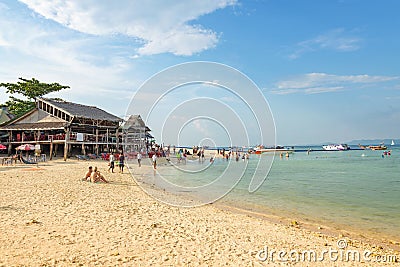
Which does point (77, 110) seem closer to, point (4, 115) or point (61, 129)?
point (61, 129)

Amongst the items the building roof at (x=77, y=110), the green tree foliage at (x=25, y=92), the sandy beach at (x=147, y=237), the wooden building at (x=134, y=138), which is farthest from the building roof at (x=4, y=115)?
the sandy beach at (x=147, y=237)

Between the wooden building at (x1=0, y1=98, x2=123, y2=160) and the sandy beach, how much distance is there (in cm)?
1869

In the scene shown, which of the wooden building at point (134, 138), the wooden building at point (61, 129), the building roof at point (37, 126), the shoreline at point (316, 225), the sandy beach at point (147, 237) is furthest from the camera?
the wooden building at point (134, 138)

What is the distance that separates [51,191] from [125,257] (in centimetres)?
749

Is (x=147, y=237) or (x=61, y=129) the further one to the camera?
(x=61, y=129)

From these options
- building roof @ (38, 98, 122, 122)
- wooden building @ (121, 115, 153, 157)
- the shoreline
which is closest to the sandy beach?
the shoreline

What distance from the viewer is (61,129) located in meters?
28.1

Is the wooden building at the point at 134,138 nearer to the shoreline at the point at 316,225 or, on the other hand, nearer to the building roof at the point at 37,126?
the building roof at the point at 37,126

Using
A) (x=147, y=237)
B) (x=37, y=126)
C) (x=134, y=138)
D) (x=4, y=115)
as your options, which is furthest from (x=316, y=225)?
(x=4, y=115)

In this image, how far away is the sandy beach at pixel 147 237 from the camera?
524 cm

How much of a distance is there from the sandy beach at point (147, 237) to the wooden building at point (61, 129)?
18688mm

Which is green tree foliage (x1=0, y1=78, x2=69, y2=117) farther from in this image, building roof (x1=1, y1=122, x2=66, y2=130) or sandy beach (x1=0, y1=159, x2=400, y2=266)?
sandy beach (x1=0, y1=159, x2=400, y2=266)

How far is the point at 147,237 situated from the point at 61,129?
Result: 82.1 ft

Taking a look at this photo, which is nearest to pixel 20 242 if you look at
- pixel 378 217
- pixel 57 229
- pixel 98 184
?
pixel 57 229
